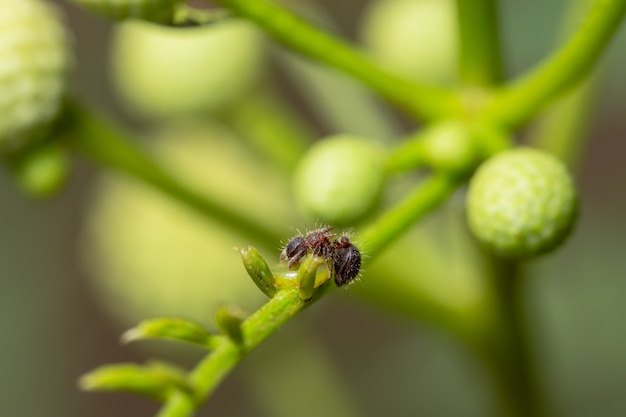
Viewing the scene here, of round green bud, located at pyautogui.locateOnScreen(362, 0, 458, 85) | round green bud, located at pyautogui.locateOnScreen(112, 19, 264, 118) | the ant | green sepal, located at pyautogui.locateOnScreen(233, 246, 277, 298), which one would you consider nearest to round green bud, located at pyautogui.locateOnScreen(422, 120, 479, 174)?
the ant

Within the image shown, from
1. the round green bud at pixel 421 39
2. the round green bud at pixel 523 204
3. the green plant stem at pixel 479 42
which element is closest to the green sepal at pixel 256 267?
the round green bud at pixel 523 204

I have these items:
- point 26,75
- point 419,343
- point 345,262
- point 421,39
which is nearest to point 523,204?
point 345,262

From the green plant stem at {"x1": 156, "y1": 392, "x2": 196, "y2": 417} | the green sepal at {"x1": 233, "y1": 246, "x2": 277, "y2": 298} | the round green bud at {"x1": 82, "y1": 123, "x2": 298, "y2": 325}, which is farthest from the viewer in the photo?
the round green bud at {"x1": 82, "y1": 123, "x2": 298, "y2": 325}

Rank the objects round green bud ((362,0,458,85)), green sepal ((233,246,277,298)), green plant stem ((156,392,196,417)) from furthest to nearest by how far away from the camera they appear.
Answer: round green bud ((362,0,458,85)), green plant stem ((156,392,196,417)), green sepal ((233,246,277,298))

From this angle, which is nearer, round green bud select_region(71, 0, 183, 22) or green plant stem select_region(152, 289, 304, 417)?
green plant stem select_region(152, 289, 304, 417)

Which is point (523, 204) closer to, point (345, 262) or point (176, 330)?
point (345, 262)

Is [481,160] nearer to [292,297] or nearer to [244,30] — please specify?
[292,297]

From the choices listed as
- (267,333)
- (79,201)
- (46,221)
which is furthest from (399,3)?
(79,201)

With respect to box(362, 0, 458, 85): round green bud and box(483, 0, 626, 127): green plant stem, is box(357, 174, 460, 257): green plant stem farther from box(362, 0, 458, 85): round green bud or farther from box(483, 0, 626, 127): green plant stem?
box(362, 0, 458, 85): round green bud

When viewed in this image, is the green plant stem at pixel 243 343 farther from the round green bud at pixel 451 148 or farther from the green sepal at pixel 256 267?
the round green bud at pixel 451 148
